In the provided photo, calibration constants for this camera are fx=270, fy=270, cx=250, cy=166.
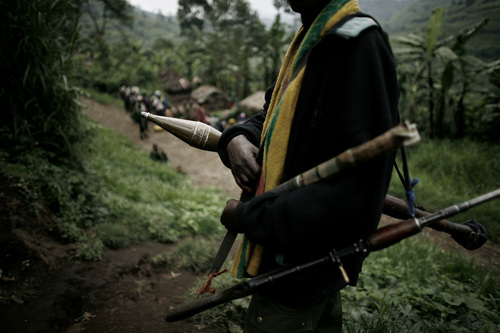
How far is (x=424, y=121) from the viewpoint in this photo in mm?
10812

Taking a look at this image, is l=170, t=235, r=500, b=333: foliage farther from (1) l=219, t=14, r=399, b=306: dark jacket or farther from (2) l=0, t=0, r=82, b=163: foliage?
(2) l=0, t=0, r=82, b=163: foliage

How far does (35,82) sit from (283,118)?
386 cm

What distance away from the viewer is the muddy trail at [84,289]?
2242mm

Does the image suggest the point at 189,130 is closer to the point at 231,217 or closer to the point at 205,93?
the point at 231,217

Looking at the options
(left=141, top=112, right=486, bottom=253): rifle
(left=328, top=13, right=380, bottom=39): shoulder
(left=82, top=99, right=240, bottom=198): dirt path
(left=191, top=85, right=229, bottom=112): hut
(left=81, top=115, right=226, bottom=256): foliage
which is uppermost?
(left=328, top=13, right=380, bottom=39): shoulder

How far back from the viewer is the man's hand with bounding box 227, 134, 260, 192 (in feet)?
3.89

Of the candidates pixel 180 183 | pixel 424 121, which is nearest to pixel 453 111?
pixel 424 121

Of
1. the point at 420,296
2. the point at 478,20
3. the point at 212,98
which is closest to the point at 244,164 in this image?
the point at 420,296

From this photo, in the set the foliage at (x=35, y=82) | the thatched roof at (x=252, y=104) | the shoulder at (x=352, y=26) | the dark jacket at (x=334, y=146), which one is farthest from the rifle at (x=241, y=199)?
the thatched roof at (x=252, y=104)

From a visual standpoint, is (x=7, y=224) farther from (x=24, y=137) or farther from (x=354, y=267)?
(x=354, y=267)

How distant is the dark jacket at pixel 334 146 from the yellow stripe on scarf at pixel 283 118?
3 cm

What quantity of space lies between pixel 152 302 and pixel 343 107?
2.78 meters

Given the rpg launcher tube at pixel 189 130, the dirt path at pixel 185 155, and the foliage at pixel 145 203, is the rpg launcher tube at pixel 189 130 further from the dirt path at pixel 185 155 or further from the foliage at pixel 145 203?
the dirt path at pixel 185 155

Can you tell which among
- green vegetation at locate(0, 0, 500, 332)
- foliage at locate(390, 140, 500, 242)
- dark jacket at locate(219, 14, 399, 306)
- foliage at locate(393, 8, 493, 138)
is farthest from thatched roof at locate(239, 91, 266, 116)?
dark jacket at locate(219, 14, 399, 306)
